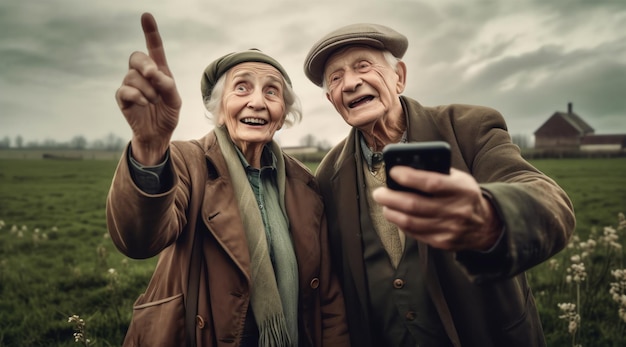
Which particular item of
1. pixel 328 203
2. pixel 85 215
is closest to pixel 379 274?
pixel 328 203

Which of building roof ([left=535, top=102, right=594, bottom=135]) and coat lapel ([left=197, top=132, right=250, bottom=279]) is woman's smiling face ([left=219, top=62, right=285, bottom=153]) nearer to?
coat lapel ([left=197, top=132, right=250, bottom=279])

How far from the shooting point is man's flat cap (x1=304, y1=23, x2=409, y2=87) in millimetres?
2537

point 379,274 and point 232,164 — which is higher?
point 232,164

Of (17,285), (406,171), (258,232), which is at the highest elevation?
(406,171)

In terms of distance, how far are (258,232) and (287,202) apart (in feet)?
1.34

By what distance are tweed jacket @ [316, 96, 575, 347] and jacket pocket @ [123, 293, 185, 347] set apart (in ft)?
3.69

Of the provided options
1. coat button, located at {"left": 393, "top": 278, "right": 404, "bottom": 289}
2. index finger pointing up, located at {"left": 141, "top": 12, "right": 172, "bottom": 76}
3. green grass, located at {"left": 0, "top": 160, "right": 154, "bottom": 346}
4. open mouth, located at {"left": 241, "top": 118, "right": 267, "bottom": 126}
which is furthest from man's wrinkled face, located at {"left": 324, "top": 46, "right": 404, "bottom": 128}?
green grass, located at {"left": 0, "top": 160, "right": 154, "bottom": 346}

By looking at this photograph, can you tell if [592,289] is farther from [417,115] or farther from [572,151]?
[572,151]

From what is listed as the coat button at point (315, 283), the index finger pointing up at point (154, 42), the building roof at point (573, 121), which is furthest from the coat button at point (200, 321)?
the building roof at point (573, 121)

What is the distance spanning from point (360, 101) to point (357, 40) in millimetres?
441

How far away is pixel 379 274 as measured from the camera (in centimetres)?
233

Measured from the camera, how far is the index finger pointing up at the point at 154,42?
1.46 metres

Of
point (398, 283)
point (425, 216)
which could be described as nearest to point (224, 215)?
point (398, 283)

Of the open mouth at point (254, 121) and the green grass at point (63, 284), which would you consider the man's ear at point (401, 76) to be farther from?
the green grass at point (63, 284)
